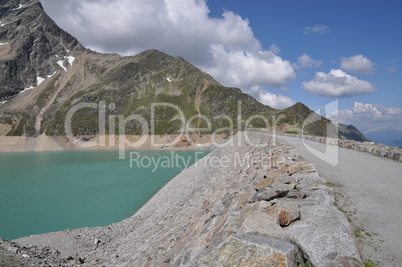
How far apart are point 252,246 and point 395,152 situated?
19.0 m

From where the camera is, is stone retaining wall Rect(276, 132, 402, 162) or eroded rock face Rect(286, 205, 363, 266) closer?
eroded rock face Rect(286, 205, 363, 266)

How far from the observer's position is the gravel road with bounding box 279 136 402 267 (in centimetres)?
621

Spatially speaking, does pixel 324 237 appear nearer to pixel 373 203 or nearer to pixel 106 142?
pixel 373 203

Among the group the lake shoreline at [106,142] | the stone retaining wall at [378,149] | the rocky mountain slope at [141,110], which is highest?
the rocky mountain slope at [141,110]

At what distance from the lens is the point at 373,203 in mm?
9406

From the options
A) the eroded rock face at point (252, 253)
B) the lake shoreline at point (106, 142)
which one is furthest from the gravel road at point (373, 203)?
the lake shoreline at point (106, 142)

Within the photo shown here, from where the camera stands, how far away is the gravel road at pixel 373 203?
6.21m

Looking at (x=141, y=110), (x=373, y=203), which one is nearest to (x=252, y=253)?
(x=373, y=203)

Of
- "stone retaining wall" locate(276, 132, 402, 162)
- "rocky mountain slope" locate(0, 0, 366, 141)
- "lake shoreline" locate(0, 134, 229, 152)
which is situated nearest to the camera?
"stone retaining wall" locate(276, 132, 402, 162)

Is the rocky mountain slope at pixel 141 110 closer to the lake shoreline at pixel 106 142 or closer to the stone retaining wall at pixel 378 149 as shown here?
the lake shoreline at pixel 106 142

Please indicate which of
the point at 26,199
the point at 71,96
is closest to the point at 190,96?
the point at 71,96

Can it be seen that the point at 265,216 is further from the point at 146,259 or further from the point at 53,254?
the point at 53,254

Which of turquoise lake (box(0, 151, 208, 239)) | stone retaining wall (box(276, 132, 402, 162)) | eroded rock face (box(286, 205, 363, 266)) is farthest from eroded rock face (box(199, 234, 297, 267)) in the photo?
turquoise lake (box(0, 151, 208, 239))

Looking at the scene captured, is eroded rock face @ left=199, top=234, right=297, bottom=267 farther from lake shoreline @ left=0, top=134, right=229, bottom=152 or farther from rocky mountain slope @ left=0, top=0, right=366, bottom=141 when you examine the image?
rocky mountain slope @ left=0, top=0, right=366, bottom=141
